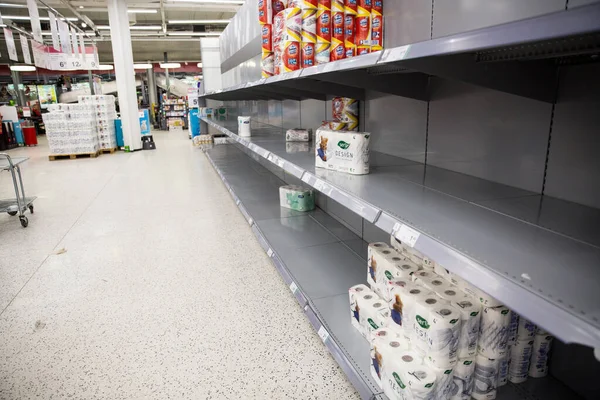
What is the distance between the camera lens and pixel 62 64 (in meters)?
10.5

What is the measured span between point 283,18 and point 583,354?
2.19 metres

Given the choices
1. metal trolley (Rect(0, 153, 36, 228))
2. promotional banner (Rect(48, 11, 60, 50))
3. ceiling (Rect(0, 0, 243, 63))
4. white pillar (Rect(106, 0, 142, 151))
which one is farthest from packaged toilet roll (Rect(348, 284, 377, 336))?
promotional banner (Rect(48, 11, 60, 50))

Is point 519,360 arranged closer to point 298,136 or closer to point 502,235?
point 502,235

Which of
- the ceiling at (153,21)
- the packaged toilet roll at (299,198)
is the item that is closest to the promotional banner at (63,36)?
the ceiling at (153,21)

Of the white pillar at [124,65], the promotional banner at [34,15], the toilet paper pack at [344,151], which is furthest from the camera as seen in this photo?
the white pillar at [124,65]

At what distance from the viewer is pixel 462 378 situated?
125 cm

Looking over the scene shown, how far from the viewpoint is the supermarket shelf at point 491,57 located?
63 centimetres

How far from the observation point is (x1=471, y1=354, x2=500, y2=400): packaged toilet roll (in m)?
1.25

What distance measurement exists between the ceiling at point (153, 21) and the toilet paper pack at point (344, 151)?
795 cm

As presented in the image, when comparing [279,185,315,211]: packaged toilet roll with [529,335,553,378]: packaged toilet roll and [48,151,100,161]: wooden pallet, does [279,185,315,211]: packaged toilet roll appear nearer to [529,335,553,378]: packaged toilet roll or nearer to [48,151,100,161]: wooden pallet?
[529,335,553,378]: packaged toilet roll

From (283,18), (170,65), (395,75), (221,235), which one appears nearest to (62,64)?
(170,65)

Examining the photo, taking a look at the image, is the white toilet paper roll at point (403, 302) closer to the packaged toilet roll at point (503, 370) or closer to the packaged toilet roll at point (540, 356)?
the packaged toilet roll at point (503, 370)

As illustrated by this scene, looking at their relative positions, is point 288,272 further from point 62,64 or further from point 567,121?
point 62,64

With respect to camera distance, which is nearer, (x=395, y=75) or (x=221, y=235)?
(x=395, y=75)
